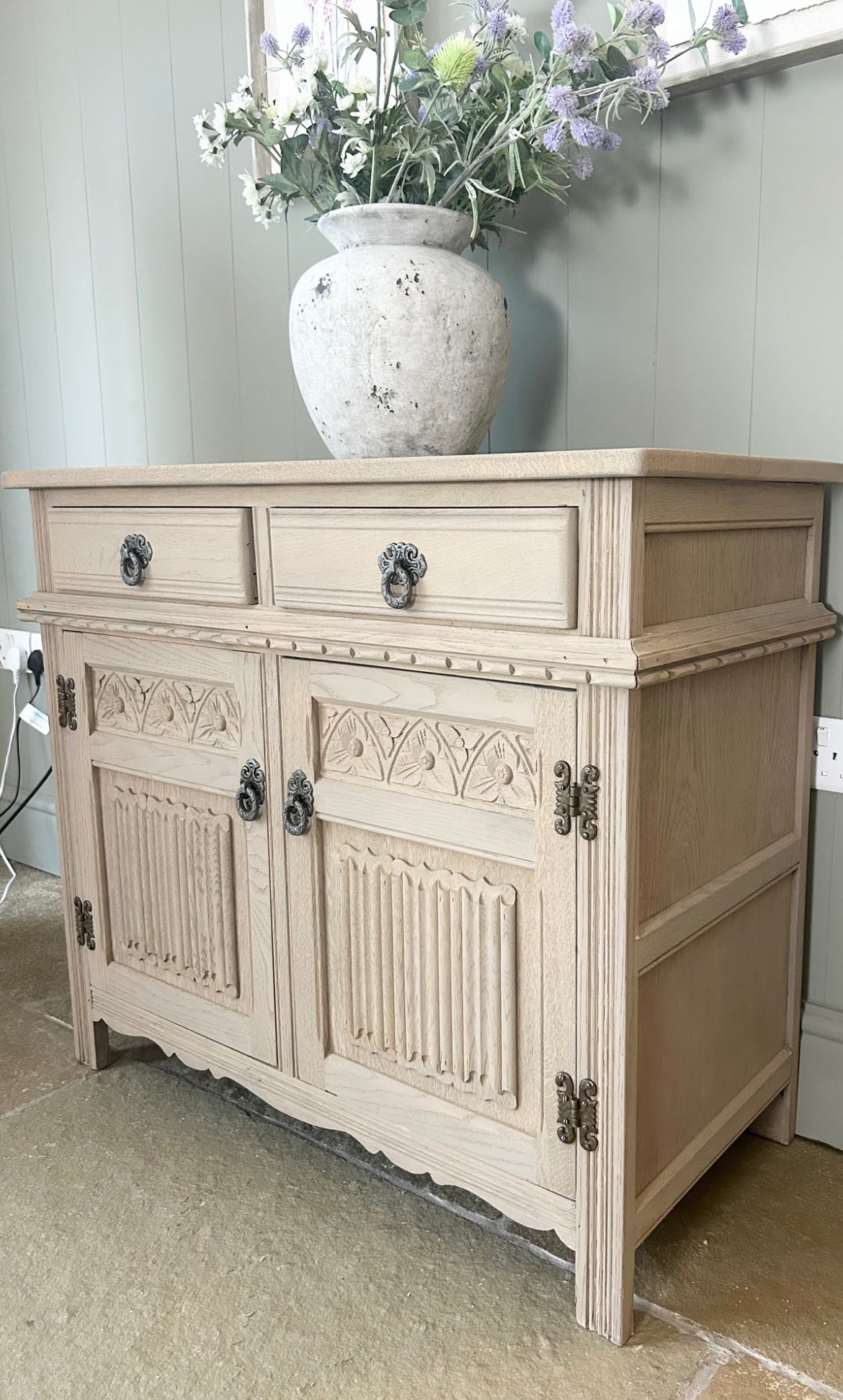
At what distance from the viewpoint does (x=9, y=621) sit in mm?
2584

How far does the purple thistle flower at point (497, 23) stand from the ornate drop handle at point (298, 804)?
35.5 inches

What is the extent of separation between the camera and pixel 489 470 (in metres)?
1.03

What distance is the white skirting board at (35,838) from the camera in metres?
2.56

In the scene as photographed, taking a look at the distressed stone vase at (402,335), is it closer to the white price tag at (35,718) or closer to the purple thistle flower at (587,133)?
the purple thistle flower at (587,133)

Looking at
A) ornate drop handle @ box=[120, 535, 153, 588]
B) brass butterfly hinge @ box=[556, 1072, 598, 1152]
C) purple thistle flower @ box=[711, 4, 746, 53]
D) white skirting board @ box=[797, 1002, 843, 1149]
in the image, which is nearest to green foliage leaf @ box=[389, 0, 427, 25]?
purple thistle flower @ box=[711, 4, 746, 53]

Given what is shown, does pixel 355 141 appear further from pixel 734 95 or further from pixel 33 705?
pixel 33 705

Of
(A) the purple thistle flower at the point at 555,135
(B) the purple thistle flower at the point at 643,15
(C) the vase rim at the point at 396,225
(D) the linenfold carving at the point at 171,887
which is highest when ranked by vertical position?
(B) the purple thistle flower at the point at 643,15

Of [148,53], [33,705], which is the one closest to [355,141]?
[148,53]

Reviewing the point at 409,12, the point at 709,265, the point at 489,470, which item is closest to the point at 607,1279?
the point at 489,470

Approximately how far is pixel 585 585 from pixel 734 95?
0.75 metres

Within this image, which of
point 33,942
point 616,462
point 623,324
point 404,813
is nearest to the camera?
point 616,462

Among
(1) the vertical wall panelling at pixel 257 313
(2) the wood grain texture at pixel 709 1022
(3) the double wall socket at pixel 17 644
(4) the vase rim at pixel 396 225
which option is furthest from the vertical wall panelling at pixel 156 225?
(2) the wood grain texture at pixel 709 1022

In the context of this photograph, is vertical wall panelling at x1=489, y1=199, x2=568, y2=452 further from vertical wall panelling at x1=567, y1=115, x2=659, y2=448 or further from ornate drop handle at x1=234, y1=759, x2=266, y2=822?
ornate drop handle at x1=234, y1=759, x2=266, y2=822

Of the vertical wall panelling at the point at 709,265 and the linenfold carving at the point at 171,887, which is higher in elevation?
the vertical wall panelling at the point at 709,265
